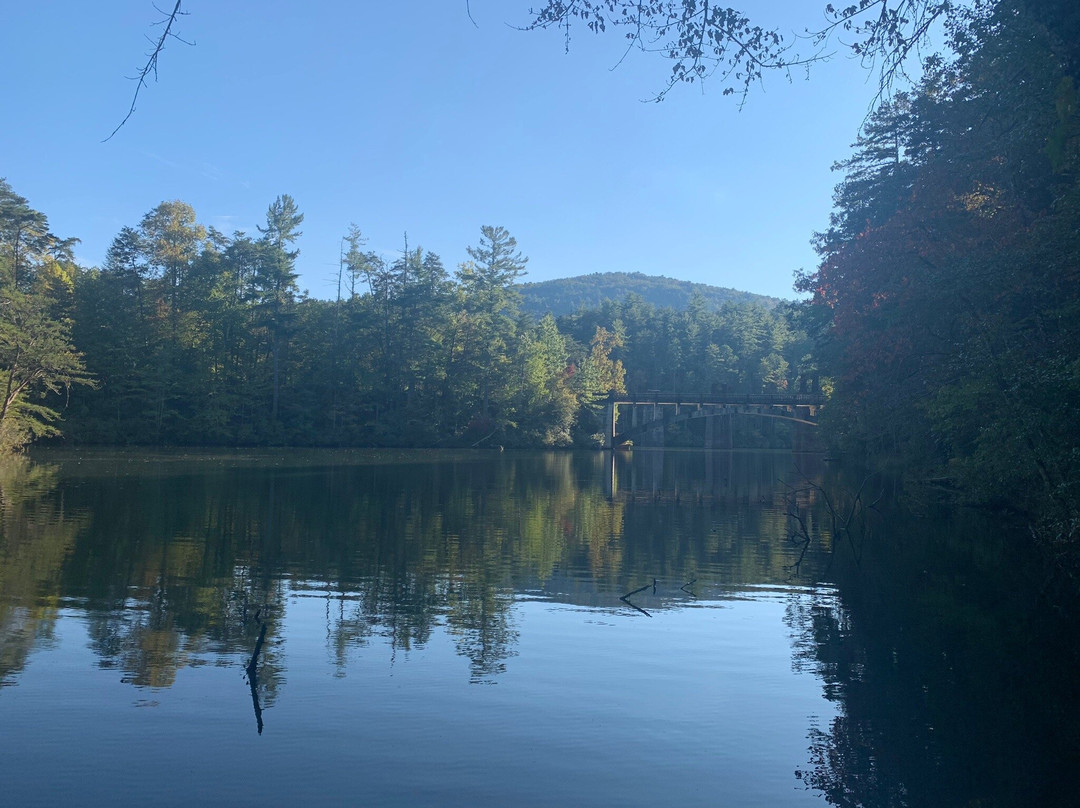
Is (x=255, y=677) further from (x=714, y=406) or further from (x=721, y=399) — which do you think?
(x=714, y=406)

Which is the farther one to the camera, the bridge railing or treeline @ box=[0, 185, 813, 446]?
the bridge railing

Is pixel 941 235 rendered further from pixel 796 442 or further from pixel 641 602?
pixel 796 442

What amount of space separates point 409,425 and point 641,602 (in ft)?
203

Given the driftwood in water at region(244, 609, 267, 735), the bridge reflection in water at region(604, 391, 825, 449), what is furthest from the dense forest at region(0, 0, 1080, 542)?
the driftwood in water at region(244, 609, 267, 735)

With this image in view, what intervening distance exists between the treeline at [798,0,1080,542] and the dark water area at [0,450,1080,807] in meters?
2.37

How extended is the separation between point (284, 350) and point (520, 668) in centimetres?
6505

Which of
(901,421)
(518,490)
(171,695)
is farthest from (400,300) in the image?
(171,695)

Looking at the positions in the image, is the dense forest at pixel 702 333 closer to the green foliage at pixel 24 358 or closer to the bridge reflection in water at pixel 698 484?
Result: the green foliage at pixel 24 358

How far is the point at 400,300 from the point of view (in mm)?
74500

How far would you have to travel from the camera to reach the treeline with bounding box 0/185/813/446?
60250 mm

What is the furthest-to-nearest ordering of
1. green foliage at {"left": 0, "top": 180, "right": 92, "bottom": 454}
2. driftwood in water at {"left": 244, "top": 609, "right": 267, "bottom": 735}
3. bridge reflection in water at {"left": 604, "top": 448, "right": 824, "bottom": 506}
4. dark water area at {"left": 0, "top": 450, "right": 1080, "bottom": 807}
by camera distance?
green foliage at {"left": 0, "top": 180, "right": 92, "bottom": 454}
bridge reflection in water at {"left": 604, "top": 448, "right": 824, "bottom": 506}
driftwood in water at {"left": 244, "top": 609, "right": 267, "bottom": 735}
dark water area at {"left": 0, "top": 450, "right": 1080, "bottom": 807}

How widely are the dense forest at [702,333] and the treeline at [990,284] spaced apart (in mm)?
65

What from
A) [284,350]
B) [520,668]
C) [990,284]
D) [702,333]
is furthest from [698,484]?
[702,333]

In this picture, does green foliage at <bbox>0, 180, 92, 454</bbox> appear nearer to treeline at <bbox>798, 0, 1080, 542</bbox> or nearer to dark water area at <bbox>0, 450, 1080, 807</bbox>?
dark water area at <bbox>0, 450, 1080, 807</bbox>
